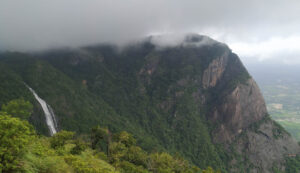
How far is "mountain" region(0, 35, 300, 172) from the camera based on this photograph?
136m

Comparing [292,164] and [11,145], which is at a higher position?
[11,145]

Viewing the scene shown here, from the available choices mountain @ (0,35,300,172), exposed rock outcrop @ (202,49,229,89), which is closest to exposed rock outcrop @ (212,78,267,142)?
mountain @ (0,35,300,172)

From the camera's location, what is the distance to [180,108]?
175 meters

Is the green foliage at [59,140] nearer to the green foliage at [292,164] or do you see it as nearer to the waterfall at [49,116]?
the waterfall at [49,116]

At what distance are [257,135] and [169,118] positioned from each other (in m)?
71.8

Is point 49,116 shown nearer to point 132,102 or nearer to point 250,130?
point 132,102

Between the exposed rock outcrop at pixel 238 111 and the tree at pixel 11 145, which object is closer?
Result: the tree at pixel 11 145

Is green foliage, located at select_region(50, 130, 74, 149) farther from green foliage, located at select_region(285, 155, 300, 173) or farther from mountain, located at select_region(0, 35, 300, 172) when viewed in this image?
green foliage, located at select_region(285, 155, 300, 173)

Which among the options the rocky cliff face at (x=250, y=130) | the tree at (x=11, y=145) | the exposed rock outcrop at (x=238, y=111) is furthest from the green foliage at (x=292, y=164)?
the tree at (x=11, y=145)

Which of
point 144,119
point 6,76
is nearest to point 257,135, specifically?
point 144,119

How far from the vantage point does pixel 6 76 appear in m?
127

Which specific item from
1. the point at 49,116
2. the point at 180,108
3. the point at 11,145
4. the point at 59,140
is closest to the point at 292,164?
the point at 180,108

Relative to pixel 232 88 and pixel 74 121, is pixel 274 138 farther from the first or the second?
pixel 74 121

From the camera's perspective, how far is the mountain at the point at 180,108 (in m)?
136
